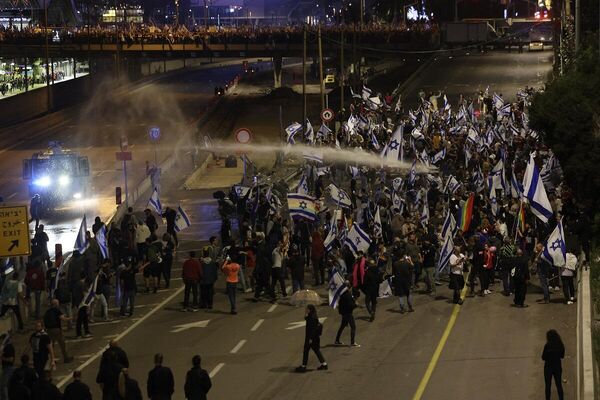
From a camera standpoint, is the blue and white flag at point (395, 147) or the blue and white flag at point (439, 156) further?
the blue and white flag at point (439, 156)

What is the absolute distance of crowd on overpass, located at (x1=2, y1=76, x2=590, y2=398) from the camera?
81.3 feet

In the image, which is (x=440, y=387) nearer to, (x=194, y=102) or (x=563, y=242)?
(x=563, y=242)

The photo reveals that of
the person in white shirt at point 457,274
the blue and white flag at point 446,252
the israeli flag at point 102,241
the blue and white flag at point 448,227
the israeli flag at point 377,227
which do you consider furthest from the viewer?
the israeli flag at point 377,227

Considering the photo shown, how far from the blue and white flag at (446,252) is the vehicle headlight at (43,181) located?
67.7 ft

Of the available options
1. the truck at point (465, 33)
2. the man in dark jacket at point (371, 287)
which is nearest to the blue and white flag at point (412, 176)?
the man in dark jacket at point (371, 287)

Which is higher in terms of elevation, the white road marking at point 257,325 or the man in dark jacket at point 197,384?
the man in dark jacket at point 197,384

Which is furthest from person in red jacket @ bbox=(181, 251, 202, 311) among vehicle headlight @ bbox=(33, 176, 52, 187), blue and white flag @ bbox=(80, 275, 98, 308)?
vehicle headlight @ bbox=(33, 176, 52, 187)

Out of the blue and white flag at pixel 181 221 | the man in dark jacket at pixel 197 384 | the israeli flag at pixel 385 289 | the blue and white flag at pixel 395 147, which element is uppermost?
the blue and white flag at pixel 395 147

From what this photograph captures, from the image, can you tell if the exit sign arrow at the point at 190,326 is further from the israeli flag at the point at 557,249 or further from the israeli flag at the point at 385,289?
the israeli flag at the point at 557,249

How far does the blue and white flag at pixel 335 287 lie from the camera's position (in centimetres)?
2375

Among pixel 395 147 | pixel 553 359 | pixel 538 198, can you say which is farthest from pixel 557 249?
pixel 395 147

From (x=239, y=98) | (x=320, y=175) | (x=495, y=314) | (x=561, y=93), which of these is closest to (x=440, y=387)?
(x=495, y=314)

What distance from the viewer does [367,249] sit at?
2725cm

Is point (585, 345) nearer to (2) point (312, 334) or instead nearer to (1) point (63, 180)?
(2) point (312, 334)
